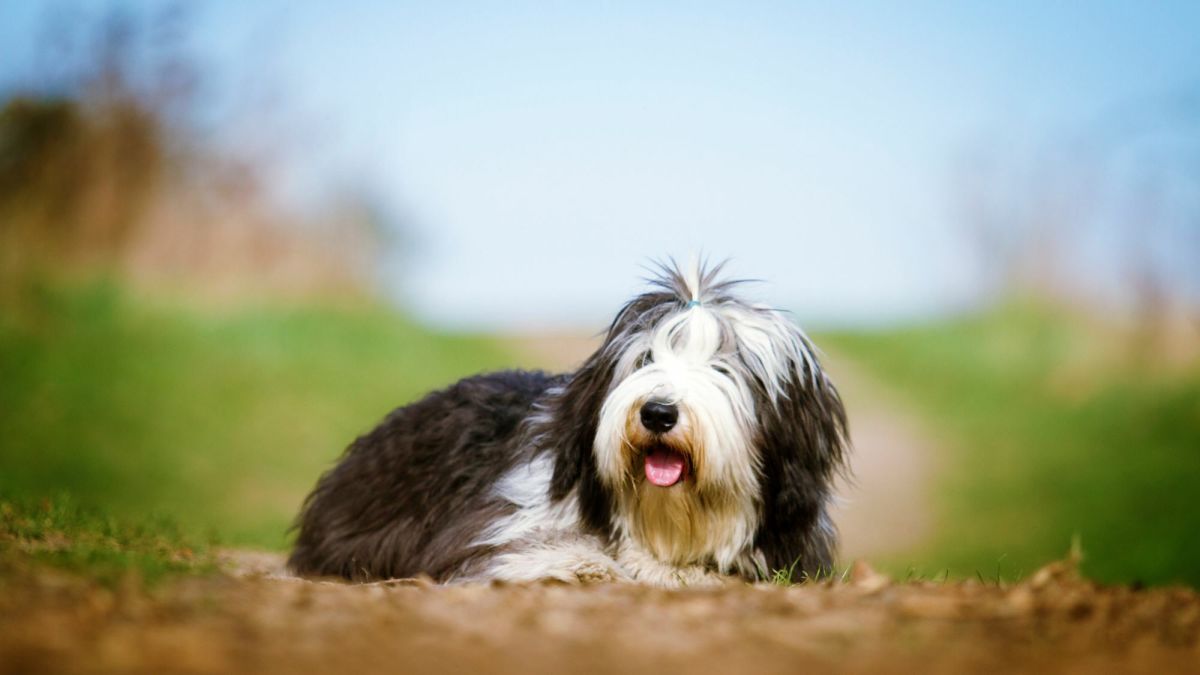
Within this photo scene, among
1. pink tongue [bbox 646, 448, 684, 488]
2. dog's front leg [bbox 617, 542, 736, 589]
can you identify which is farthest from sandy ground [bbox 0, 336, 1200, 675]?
dog's front leg [bbox 617, 542, 736, 589]

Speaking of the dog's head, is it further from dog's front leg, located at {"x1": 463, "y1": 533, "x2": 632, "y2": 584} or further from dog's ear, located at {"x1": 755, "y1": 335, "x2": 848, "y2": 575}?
dog's front leg, located at {"x1": 463, "y1": 533, "x2": 632, "y2": 584}

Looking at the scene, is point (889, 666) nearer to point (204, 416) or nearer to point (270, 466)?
point (270, 466)

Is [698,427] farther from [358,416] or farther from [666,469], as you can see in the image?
[358,416]

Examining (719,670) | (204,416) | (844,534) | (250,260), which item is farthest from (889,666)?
(250,260)

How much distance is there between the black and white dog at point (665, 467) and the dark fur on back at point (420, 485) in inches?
0.7

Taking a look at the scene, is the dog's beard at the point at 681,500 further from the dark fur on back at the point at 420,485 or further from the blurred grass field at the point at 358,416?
the blurred grass field at the point at 358,416

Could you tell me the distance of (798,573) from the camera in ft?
17.4

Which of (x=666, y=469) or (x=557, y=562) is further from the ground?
(x=666, y=469)

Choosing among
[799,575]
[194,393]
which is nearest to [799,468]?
[799,575]

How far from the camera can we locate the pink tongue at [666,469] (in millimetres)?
4875

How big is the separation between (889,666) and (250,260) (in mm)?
14487

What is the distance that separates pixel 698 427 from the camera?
15.6ft

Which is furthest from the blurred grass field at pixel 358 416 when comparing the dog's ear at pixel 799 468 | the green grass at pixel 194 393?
the dog's ear at pixel 799 468

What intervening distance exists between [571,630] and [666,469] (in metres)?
1.57
